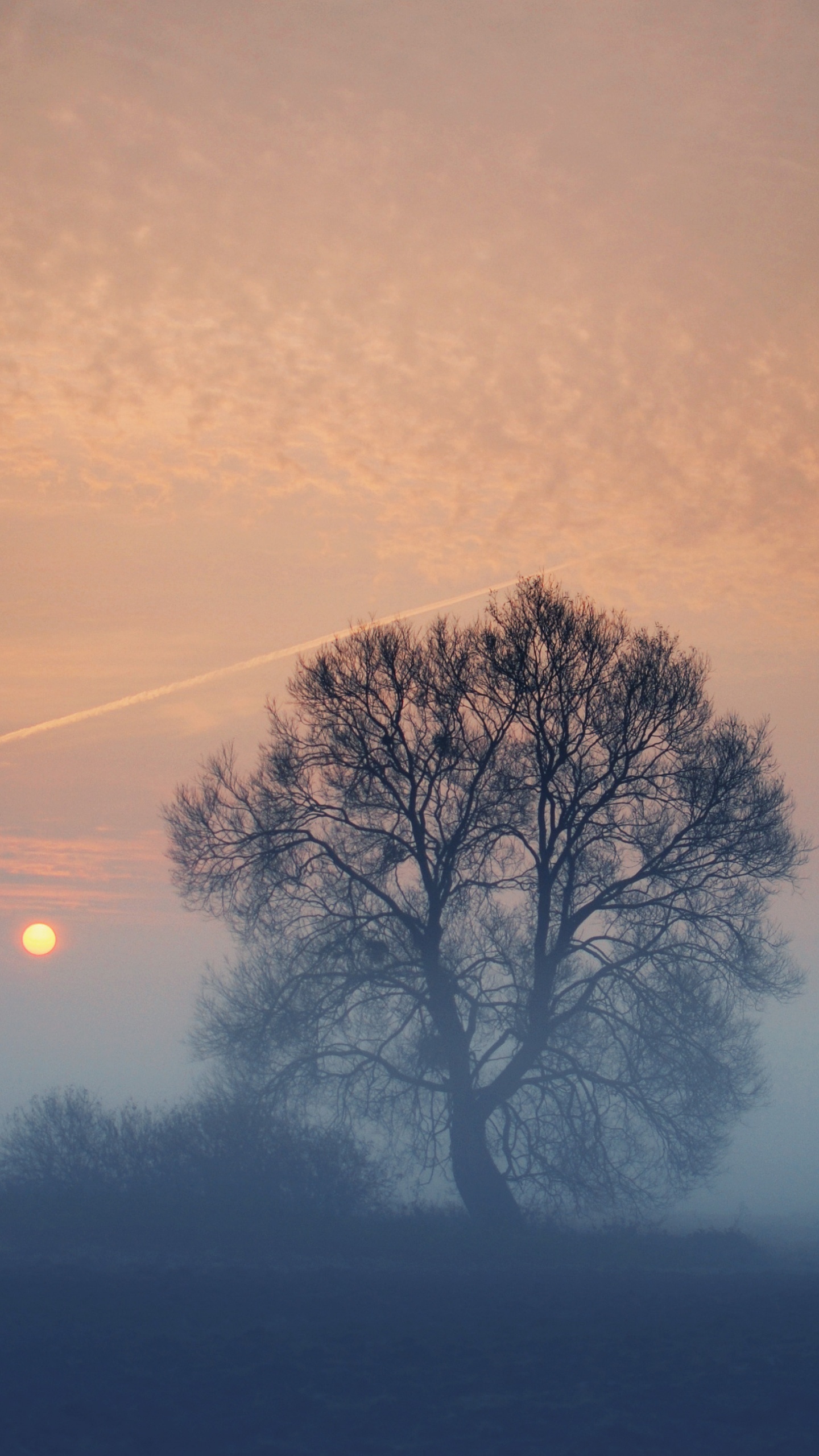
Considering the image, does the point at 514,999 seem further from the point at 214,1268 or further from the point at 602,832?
the point at 214,1268

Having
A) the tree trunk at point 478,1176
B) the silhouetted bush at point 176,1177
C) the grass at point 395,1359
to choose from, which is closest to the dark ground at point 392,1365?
the grass at point 395,1359

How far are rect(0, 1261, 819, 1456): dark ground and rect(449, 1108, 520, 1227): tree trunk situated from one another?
12.3 ft

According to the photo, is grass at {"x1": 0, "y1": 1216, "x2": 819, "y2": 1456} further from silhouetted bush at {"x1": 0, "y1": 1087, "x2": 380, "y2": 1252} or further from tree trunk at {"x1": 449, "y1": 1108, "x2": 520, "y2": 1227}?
tree trunk at {"x1": 449, "y1": 1108, "x2": 520, "y2": 1227}

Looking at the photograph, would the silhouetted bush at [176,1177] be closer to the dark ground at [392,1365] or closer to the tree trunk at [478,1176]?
the tree trunk at [478,1176]

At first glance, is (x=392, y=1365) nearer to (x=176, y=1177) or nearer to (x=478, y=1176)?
(x=176, y=1177)

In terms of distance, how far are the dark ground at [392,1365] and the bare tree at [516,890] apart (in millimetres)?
4437

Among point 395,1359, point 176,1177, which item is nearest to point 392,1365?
point 395,1359

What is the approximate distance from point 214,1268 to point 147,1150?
465 centimetres

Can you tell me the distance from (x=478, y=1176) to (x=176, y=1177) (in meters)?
5.53

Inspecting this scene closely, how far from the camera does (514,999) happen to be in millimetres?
20766

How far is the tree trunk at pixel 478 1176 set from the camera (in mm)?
19828

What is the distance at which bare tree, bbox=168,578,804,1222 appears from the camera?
20250mm

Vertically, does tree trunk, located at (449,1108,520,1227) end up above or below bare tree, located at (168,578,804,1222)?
below

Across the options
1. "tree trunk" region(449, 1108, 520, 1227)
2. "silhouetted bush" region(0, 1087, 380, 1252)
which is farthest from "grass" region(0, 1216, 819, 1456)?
"tree trunk" region(449, 1108, 520, 1227)
